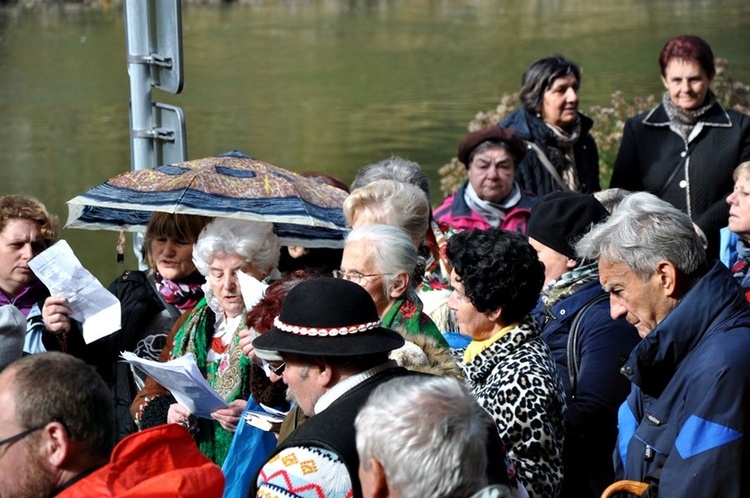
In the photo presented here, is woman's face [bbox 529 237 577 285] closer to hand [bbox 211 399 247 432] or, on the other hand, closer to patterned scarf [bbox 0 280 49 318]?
hand [bbox 211 399 247 432]

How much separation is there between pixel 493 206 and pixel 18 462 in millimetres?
3890

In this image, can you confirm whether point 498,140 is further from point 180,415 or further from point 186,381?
point 186,381

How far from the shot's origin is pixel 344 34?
20.5 meters

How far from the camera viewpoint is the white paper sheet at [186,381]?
3.99 metres

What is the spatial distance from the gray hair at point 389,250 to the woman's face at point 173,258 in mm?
1022

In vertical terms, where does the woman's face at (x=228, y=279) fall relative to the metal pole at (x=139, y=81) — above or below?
below

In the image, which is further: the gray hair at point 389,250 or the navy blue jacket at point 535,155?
the navy blue jacket at point 535,155

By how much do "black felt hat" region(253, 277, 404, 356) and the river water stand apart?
7004 mm

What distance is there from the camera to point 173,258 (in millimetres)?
5023

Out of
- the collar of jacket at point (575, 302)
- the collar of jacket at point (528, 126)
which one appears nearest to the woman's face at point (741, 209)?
the collar of jacket at point (575, 302)

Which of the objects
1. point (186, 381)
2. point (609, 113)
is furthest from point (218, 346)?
point (609, 113)

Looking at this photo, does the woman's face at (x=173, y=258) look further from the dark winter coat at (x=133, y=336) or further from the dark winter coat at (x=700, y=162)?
the dark winter coat at (x=700, y=162)

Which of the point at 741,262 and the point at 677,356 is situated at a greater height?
the point at 677,356

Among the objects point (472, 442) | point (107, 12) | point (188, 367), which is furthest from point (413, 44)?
point (472, 442)
